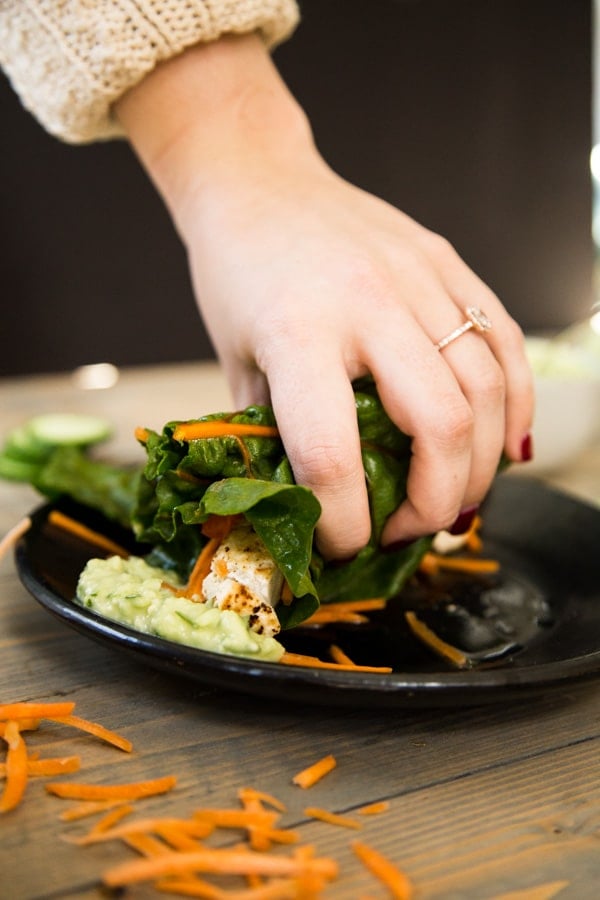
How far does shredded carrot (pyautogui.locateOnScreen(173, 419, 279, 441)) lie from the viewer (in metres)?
1.30

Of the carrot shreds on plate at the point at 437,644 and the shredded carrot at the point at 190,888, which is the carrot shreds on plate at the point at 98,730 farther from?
the carrot shreds on plate at the point at 437,644

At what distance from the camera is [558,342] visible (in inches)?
102

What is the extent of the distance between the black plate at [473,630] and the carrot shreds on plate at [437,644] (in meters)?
0.01

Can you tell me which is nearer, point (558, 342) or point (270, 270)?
point (270, 270)

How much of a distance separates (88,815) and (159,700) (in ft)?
0.84

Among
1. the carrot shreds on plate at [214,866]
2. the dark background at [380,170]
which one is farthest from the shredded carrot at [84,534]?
the dark background at [380,170]

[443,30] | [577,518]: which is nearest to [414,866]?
[577,518]

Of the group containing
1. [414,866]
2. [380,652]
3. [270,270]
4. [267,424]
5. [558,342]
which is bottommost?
[558,342]

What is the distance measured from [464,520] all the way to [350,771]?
0.59m

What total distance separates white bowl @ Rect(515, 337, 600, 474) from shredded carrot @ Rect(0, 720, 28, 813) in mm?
1470

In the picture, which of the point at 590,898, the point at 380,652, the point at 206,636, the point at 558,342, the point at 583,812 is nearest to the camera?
the point at 590,898

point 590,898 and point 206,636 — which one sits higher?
point 206,636

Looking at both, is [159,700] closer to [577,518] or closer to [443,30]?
[577,518]

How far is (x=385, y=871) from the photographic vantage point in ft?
2.98
